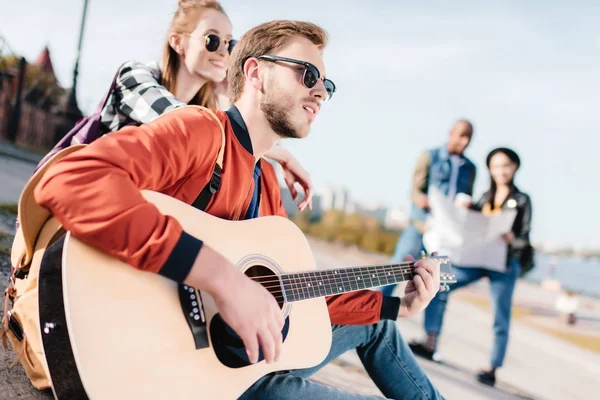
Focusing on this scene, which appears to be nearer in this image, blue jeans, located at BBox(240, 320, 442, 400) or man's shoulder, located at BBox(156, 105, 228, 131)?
man's shoulder, located at BBox(156, 105, 228, 131)

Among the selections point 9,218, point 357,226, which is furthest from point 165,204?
point 357,226

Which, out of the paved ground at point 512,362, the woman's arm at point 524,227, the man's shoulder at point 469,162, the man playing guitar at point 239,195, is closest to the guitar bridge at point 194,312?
the man playing guitar at point 239,195

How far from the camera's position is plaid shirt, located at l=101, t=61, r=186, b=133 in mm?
2087

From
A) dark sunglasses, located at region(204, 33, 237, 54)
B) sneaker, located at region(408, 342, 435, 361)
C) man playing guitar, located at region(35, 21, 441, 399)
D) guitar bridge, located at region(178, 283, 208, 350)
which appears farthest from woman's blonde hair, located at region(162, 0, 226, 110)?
sneaker, located at region(408, 342, 435, 361)

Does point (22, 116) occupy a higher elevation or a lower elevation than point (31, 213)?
lower

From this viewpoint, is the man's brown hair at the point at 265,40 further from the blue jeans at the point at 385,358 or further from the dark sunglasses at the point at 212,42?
the blue jeans at the point at 385,358

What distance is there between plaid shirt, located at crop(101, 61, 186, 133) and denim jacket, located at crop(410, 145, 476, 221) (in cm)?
302

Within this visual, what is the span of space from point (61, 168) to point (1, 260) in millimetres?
1905

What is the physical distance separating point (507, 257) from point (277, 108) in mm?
3355

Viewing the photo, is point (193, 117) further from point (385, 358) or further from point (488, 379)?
point (488, 379)

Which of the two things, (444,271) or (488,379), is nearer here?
(444,271)

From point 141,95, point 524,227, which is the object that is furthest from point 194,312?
point 524,227

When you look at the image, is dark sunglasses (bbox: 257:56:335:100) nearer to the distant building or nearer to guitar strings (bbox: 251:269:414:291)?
guitar strings (bbox: 251:269:414:291)

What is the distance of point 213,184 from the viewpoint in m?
→ 1.64
